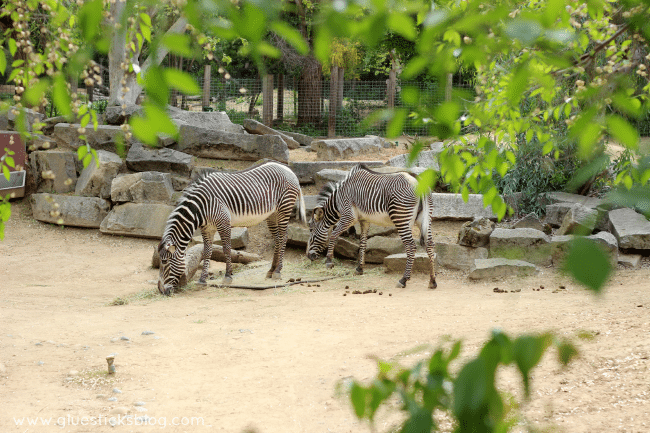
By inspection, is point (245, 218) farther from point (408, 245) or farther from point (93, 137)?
point (93, 137)

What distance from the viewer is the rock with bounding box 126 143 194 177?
11148 mm

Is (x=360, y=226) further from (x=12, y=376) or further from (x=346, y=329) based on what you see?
(x=12, y=376)

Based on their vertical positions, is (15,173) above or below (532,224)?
above

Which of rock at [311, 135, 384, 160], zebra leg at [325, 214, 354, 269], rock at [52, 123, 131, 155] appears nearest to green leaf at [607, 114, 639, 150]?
zebra leg at [325, 214, 354, 269]

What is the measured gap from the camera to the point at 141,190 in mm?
10445

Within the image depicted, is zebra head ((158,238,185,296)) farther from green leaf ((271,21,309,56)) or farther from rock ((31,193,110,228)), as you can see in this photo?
green leaf ((271,21,309,56))

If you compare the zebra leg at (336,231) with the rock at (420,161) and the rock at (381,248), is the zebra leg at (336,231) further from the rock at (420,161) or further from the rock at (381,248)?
the rock at (420,161)

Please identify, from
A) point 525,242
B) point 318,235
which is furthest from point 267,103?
point 525,242

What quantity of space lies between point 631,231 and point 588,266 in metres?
7.65

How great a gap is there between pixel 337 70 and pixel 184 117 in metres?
4.67

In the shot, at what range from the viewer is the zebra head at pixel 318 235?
8.59 m

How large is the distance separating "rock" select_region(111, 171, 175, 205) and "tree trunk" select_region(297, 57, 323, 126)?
298 inches

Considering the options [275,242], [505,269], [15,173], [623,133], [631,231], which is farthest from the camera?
[15,173]

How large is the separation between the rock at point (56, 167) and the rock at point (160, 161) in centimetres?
117
